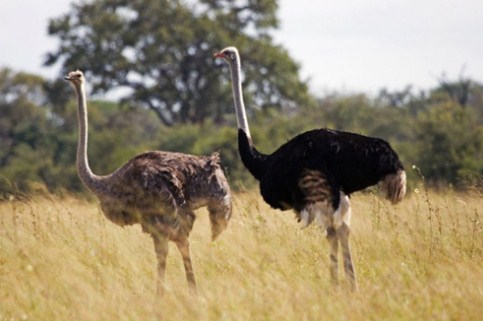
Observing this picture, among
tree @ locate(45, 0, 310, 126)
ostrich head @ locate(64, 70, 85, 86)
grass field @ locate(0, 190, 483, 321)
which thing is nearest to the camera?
grass field @ locate(0, 190, 483, 321)

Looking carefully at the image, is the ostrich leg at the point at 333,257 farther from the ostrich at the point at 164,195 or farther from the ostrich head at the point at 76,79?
the ostrich head at the point at 76,79

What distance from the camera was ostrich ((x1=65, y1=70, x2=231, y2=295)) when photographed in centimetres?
595

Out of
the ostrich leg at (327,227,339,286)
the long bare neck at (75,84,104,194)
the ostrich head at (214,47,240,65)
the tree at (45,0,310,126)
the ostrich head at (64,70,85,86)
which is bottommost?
the ostrich leg at (327,227,339,286)

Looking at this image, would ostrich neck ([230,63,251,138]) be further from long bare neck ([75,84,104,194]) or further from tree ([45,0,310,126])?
tree ([45,0,310,126])

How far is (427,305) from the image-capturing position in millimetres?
4391

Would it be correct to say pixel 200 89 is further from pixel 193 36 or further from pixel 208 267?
pixel 208 267

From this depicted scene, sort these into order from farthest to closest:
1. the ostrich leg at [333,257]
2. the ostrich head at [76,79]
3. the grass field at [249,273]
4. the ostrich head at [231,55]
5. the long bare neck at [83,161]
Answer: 1. the ostrich head at [231,55]
2. the ostrich head at [76,79]
3. the long bare neck at [83,161]
4. the ostrich leg at [333,257]
5. the grass field at [249,273]

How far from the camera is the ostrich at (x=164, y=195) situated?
5945 mm

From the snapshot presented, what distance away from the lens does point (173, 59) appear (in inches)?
1220

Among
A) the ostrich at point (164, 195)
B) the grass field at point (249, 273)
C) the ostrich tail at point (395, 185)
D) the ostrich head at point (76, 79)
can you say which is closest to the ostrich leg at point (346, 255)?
the grass field at point (249, 273)

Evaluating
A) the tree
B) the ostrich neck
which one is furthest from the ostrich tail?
the tree

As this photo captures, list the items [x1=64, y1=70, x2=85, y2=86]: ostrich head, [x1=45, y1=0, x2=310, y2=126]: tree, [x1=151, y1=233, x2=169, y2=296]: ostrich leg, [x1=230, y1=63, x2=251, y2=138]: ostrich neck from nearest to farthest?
[x1=151, y1=233, x2=169, y2=296]: ostrich leg < [x1=230, y1=63, x2=251, y2=138]: ostrich neck < [x1=64, y1=70, x2=85, y2=86]: ostrich head < [x1=45, y1=0, x2=310, y2=126]: tree

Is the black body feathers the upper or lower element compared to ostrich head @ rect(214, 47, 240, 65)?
lower

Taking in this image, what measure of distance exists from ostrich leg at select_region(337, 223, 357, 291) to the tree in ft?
80.8
